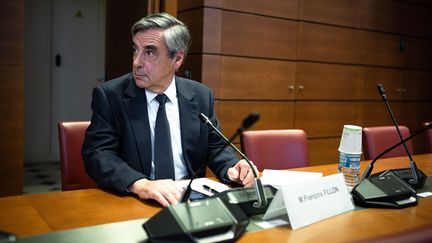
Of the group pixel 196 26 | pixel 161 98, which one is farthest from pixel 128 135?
pixel 196 26

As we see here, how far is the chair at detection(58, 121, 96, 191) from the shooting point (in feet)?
6.46

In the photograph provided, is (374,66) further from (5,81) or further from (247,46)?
(5,81)

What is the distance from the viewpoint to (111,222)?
4.05ft

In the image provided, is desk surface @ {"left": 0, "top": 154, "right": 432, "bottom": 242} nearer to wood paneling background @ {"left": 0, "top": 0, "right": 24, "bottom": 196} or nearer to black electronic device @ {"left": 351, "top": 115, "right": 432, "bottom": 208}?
black electronic device @ {"left": 351, "top": 115, "right": 432, "bottom": 208}

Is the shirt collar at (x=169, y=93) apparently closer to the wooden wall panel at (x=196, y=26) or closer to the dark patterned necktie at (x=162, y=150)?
the dark patterned necktie at (x=162, y=150)

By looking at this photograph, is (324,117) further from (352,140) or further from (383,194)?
(383,194)

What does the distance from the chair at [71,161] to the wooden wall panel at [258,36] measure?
6.66ft

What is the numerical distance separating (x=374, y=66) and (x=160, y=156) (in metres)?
3.81

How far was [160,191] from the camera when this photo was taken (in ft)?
4.59

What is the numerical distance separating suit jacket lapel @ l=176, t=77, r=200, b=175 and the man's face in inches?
5.7

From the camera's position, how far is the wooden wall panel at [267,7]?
3834 mm

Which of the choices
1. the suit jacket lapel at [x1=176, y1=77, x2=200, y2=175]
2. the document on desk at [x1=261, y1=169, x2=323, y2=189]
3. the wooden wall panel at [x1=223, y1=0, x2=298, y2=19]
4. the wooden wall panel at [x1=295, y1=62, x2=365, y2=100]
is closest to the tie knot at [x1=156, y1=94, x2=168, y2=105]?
the suit jacket lapel at [x1=176, y1=77, x2=200, y2=175]

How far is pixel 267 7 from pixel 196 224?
10.9 feet

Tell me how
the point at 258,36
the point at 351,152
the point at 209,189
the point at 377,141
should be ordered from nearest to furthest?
1. the point at 209,189
2. the point at 351,152
3. the point at 377,141
4. the point at 258,36
